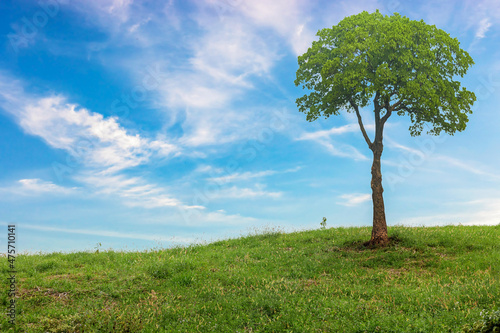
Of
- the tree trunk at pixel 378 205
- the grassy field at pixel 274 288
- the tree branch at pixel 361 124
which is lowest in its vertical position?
the grassy field at pixel 274 288

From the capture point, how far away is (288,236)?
25.4 m

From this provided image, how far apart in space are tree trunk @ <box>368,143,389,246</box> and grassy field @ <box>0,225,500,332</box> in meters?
0.90

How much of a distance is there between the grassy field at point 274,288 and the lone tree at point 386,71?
14.0 ft

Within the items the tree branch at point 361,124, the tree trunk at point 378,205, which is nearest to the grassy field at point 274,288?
the tree trunk at point 378,205

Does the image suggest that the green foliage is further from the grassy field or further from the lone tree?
the grassy field

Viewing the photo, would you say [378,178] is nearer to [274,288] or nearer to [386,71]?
[386,71]

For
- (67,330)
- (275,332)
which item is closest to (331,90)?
(275,332)

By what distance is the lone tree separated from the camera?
20.9 meters

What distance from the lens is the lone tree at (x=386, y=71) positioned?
20859 millimetres

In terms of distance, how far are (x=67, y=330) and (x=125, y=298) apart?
2.71 meters

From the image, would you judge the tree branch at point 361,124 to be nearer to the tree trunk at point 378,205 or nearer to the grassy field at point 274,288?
the tree trunk at point 378,205

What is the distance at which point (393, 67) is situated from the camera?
21.4 metres

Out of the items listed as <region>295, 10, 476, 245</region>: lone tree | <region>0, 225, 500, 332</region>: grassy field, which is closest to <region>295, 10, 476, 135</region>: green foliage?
<region>295, 10, 476, 245</region>: lone tree

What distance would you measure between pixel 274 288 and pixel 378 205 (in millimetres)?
10934
